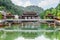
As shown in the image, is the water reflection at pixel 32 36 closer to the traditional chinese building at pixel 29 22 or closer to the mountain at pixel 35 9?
the traditional chinese building at pixel 29 22

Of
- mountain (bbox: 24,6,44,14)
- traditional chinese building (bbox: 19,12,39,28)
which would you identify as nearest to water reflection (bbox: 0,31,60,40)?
traditional chinese building (bbox: 19,12,39,28)

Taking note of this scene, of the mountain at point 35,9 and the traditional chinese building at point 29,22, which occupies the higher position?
the mountain at point 35,9

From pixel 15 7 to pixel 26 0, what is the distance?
6.6 inches

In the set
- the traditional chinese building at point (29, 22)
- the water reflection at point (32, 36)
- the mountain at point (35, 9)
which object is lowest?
the water reflection at point (32, 36)

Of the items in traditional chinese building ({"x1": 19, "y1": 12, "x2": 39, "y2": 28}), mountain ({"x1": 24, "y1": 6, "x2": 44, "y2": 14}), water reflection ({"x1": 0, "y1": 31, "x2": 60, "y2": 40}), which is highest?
mountain ({"x1": 24, "y1": 6, "x2": 44, "y2": 14})

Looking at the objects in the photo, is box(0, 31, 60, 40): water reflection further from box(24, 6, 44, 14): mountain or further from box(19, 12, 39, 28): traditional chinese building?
box(24, 6, 44, 14): mountain

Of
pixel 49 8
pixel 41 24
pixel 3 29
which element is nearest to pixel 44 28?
pixel 41 24

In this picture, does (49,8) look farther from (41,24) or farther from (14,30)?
(14,30)

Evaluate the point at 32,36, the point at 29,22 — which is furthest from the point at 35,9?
the point at 32,36

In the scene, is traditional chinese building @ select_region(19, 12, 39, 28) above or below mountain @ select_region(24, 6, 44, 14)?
below

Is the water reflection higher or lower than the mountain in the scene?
lower

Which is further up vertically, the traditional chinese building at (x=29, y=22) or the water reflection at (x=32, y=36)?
the traditional chinese building at (x=29, y=22)

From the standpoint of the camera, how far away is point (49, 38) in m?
3.09

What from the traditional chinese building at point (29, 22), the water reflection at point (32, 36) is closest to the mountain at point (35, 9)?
the traditional chinese building at point (29, 22)
